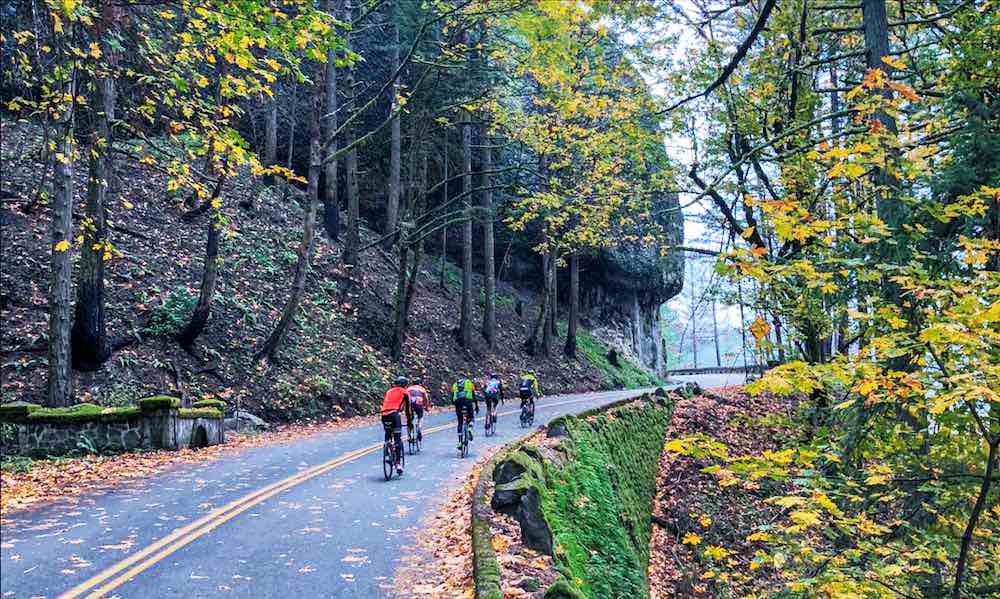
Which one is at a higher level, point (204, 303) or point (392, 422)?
point (204, 303)

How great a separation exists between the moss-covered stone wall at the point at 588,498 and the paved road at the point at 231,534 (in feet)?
5.28

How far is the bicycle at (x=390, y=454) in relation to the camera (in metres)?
11.0

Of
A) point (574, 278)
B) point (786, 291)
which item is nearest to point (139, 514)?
point (786, 291)

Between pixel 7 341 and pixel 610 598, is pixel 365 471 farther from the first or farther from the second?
pixel 7 341

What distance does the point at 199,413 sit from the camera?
14.0 meters

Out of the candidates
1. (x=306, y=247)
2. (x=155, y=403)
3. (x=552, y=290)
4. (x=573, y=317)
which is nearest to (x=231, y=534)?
(x=155, y=403)

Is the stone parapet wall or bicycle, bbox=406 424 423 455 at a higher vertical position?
the stone parapet wall

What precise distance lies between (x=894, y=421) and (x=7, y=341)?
57.9ft

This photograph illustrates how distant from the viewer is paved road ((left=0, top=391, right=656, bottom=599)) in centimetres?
598

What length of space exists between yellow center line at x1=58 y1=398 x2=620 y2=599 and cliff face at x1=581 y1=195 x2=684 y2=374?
34.4m

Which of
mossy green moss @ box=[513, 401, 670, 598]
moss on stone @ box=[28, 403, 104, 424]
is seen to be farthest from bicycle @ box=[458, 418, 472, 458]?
moss on stone @ box=[28, 403, 104, 424]

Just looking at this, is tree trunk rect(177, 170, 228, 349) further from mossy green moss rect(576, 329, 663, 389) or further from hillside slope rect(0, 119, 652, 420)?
mossy green moss rect(576, 329, 663, 389)

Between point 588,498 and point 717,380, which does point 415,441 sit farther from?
point 717,380

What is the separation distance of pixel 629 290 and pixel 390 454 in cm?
3761
